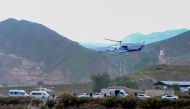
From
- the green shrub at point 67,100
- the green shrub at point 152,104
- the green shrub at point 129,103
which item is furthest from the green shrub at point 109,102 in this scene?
the green shrub at point 67,100

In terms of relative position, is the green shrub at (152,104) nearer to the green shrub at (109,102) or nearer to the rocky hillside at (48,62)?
the green shrub at (109,102)

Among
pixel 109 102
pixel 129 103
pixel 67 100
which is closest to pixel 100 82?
pixel 67 100

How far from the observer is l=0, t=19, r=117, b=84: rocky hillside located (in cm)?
17050

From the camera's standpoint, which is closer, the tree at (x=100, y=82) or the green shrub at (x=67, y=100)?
the green shrub at (x=67, y=100)

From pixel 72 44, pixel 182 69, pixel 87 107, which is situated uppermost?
pixel 72 44

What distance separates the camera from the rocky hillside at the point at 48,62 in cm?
17050

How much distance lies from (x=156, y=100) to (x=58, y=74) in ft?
414

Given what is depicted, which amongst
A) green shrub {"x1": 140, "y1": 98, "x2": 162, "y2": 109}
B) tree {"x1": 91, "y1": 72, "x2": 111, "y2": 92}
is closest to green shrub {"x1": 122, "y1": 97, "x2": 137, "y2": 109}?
green shrub {"x1": 140, "y1": 98, "x2": 162, "y2": 109}

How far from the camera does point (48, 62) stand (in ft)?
604

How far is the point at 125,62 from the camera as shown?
19900cm

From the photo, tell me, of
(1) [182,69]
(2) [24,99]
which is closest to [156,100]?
(2) [24,99]

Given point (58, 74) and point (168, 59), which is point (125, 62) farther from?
point (58, 74)

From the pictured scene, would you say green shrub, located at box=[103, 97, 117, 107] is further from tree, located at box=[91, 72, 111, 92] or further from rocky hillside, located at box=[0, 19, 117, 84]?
rocky hillside, located at box=[0, 19, 117, 84]

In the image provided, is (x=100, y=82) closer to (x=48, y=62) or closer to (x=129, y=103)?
(x=129, y=103)
